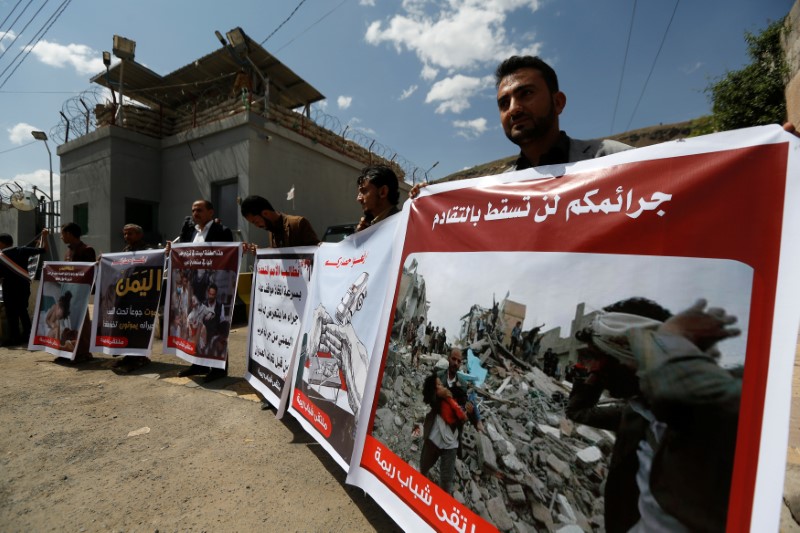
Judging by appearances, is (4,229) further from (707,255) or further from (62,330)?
(707,255)

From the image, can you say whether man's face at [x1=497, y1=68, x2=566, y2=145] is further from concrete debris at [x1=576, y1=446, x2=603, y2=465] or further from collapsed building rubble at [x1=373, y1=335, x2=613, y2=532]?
concrete debris at [x1=576, y1=446, x2=603, y2=465]

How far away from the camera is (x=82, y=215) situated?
39.5 ft

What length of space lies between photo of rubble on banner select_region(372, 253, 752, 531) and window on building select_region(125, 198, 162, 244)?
12458 millimetres

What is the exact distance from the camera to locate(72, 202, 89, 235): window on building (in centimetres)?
1178

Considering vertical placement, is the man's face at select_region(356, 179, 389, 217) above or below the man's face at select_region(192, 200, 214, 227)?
above

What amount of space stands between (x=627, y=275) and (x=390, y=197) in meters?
1.97

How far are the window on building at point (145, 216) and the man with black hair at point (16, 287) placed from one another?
5585mm

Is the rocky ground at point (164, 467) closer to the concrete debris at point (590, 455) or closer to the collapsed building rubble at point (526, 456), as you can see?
the collapsed building rubble at point (526, 456)

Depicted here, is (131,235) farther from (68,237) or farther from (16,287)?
(16,287)

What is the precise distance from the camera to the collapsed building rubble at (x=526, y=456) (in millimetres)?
1107

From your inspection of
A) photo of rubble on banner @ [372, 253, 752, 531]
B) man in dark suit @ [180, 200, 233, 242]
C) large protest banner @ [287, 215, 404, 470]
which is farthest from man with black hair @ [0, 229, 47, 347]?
photo of rubble on banner @ [372, 253, 752, 531]

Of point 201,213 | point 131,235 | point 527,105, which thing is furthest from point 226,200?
point 527,105

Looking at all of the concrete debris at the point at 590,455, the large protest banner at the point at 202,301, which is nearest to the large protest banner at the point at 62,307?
the large protest banner at the point at 202,301

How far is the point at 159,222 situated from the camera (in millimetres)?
11586
